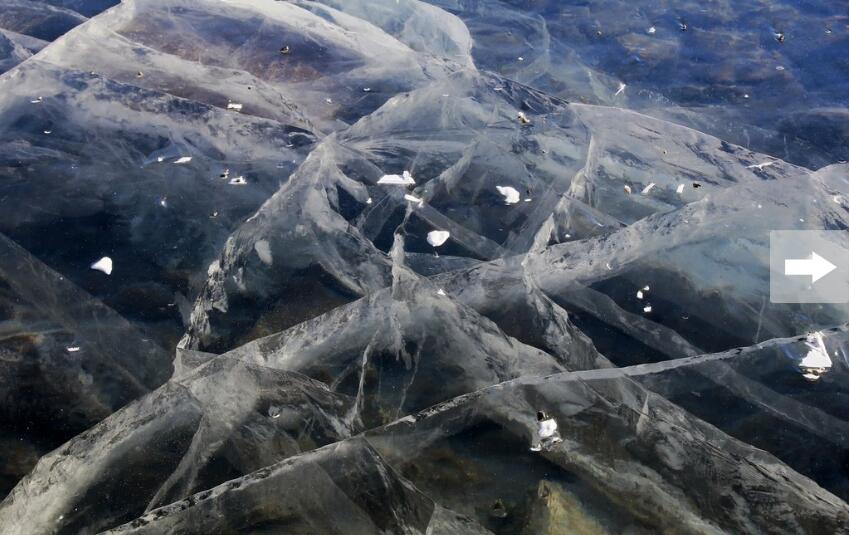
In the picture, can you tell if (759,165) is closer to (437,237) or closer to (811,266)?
(811,266)

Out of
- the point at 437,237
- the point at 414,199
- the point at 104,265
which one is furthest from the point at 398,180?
the point at 104,265

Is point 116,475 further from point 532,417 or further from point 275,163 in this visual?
point 275,163

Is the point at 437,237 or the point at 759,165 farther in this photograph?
the point at 759,165

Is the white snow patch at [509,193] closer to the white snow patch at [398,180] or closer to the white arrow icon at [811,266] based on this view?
the white snow patch at [398,180]

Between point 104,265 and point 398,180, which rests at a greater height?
point 398,180

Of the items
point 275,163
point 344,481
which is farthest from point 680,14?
point 344,481

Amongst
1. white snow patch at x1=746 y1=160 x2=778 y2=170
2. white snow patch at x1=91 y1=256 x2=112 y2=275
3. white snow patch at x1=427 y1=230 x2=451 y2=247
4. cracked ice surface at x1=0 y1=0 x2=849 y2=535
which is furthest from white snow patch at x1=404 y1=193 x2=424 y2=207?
white snow patch at x1=746 y1=160 x2=778 y2=170

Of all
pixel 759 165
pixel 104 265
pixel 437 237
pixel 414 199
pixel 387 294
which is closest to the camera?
pixel 387 294

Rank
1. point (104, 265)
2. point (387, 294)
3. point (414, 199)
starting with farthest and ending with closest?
point (414, 199) < point (104, 265) < point (387, 294)
